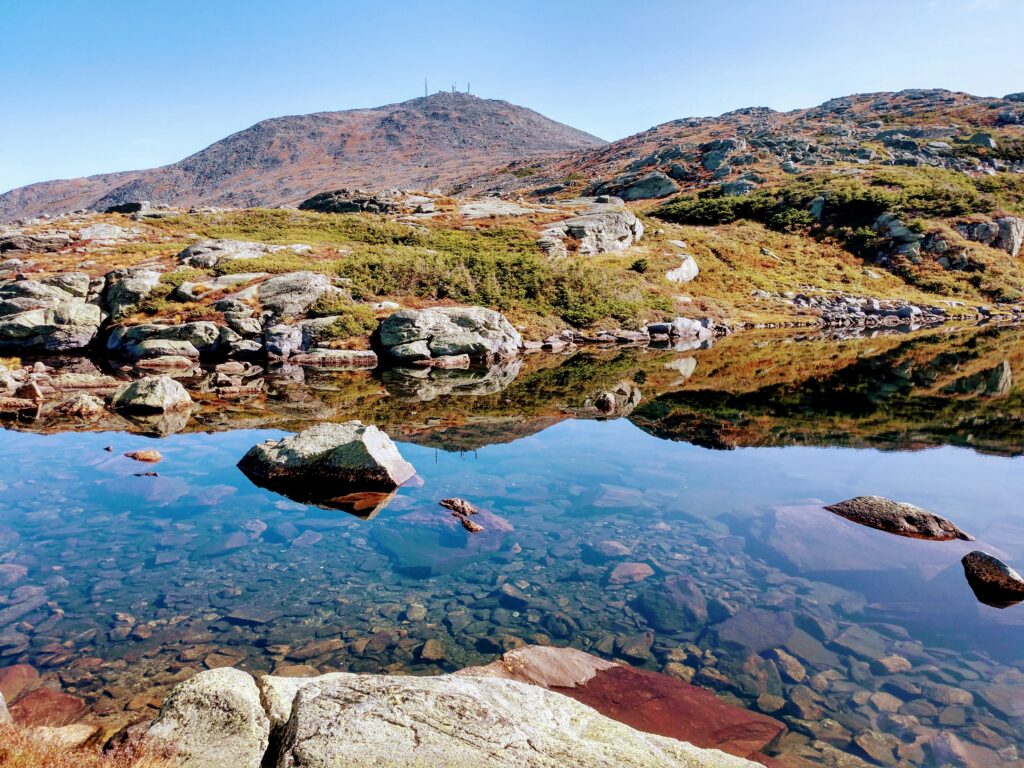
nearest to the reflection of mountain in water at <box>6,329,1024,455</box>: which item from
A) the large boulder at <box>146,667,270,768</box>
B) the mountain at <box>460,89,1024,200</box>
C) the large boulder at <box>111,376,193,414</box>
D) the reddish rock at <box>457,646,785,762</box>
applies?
the large boulder at <box>111,376,193,414</box>

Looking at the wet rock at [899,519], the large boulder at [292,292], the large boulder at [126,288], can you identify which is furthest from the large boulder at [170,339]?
the wet rock at [899,519]

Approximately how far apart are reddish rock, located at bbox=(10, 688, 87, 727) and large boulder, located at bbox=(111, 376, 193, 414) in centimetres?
1787

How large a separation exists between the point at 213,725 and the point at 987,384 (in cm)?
3521

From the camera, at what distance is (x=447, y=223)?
227 ft

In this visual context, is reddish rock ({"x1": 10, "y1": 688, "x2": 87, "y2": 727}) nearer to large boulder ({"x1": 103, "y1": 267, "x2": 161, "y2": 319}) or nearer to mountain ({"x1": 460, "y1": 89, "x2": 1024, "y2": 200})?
large boulder ({"x1": 103, "y1": 267, "x2": 161, "y2": 319})

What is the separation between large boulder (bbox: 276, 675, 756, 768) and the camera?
4473 millimetres

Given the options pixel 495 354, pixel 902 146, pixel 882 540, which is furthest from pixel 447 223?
pixel 902 146

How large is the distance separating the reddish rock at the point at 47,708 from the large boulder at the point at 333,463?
7235 millimetres

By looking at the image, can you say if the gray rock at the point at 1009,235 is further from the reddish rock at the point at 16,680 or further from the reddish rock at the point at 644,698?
the reddish rock at the point at 16,680

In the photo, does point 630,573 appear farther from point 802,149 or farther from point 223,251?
point 802,149

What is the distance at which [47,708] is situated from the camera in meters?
7.10

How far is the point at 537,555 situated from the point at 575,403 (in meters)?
14.1

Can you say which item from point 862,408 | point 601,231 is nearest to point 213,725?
point 862,408

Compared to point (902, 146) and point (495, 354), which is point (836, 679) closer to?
point (495, 354)
